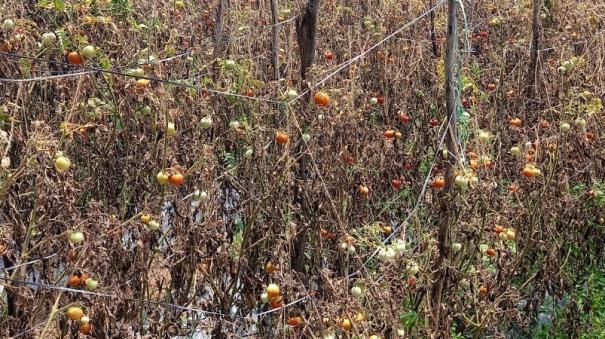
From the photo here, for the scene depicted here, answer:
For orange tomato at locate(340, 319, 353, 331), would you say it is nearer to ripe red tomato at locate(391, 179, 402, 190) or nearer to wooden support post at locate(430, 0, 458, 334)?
wooden support post at locate(430, 0, 458, 334)

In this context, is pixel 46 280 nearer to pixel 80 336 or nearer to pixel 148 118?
pixel 80 336

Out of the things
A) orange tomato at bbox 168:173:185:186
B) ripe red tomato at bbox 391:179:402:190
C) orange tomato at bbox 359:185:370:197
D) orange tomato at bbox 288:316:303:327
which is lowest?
ripe red tomato at bbox 391:179:402:190

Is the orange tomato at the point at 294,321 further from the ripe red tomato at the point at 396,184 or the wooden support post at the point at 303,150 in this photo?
the ripe red tomato at the point at 396,184

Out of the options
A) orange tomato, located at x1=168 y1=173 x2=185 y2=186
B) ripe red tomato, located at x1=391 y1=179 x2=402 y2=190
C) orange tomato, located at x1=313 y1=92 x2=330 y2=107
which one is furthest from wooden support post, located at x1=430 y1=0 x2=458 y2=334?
orange tomato, located at x1=168 y1=173 x2=185 y2=186

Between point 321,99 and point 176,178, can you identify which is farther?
point 321,99

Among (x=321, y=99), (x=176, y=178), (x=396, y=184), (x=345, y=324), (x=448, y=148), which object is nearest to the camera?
(x=345, y=324)

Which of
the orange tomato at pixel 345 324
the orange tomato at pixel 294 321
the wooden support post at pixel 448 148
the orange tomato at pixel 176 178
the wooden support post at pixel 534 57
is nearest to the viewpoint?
the orange tomato at pixel 345 324

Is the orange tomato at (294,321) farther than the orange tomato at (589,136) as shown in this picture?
No

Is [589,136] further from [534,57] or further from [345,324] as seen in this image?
[345,324]

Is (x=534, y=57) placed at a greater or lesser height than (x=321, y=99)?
lesser

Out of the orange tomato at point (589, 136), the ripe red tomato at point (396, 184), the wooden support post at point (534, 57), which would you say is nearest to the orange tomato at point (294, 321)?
the ripe red tomato at point (396, 184)

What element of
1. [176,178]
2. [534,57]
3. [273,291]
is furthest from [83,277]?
[534,57]

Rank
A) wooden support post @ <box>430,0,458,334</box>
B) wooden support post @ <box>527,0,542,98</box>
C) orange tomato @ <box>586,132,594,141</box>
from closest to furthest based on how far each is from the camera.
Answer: wooden support post @ <box>430,0,458,334</box> < orange tomato @ <box>586,132,594,141</box> < wooden support post @ <box>527,0,542,98</box>

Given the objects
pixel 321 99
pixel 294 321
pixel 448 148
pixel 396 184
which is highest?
pixel 321 99
